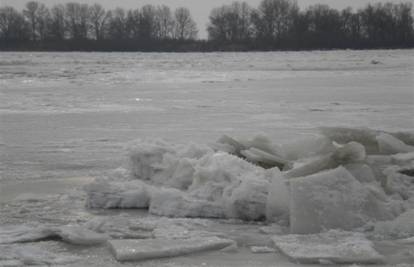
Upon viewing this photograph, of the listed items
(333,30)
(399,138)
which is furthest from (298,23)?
(399,138)

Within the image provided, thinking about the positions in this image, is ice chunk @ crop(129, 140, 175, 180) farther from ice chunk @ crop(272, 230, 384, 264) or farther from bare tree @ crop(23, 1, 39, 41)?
bare tree @ crop(23, 1, 39, 41)

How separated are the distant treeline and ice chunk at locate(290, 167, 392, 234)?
A: 67507 millimetres

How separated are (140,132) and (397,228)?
523 cm

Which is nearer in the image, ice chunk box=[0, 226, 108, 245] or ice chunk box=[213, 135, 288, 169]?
ice chunk box=[0, 226, 108, 245]

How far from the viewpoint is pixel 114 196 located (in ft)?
16.6

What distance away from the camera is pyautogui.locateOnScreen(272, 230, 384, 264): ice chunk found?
137 inches

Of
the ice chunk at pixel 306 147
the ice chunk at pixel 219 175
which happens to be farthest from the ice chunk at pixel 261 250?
the ice chunk at pixel 306 147

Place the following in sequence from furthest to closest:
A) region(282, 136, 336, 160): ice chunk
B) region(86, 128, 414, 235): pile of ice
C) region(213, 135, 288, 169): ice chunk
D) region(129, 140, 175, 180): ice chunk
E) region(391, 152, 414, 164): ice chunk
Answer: region(129, 140, 175, 180): ice chunk
region(213, 135, 288, 169): ice chunk
region(282, 136, 336, 160): ice chunk
region(391, 152, 414, 164): ice chunk
region(86, 128, 414, 235): pile of ice

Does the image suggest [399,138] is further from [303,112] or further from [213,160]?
[303,112]

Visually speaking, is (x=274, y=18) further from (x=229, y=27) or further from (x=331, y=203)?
(x=331, y=203)

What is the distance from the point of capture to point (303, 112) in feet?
36.7

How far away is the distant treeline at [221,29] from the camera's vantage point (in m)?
74.9

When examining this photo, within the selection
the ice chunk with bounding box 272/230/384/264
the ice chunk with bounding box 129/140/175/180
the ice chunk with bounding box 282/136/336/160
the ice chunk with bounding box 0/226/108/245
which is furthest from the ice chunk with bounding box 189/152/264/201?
the ice chunk with bounding box 0/226/108/245

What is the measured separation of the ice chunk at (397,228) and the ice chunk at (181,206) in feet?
3.57
